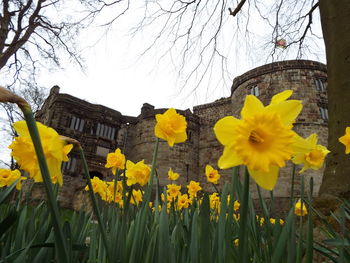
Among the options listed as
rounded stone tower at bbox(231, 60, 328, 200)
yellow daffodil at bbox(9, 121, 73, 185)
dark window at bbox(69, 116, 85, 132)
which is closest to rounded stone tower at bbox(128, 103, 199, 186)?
dark window at bbox(69, 116, 85, 132)

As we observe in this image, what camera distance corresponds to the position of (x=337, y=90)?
2791 millimetres

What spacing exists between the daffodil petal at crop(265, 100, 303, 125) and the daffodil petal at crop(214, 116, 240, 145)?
90 millimetres

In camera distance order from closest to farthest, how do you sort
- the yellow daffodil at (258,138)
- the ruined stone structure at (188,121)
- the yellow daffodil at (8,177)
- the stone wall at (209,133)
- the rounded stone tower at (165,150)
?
the yellow daffodil at (258,138) → the yellow daffodil at (8,177) → the ruined stone structure at (188,121) → the rounded stone tower at (165,150) → the stone wall at (209,133)

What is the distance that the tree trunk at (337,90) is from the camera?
7.61 feet

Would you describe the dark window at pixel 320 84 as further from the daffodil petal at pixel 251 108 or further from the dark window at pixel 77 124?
the dark window at pixel 77 124

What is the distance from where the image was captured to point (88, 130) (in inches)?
738

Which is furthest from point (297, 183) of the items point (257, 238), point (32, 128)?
point (32, 128)

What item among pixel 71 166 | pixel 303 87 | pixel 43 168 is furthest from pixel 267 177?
pixel 71 166

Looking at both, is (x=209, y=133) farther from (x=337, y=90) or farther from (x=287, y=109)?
(x=287, y=109)

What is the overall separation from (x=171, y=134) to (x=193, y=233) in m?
0.36

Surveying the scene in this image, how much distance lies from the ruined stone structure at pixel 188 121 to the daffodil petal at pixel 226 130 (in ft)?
44.3

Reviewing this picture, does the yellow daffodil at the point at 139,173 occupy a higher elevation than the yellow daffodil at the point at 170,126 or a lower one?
lower

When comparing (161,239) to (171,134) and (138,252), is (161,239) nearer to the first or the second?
(138,252)

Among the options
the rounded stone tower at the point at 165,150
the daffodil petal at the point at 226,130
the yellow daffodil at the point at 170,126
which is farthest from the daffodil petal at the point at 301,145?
the rounded stone tower at the point at 165,150
